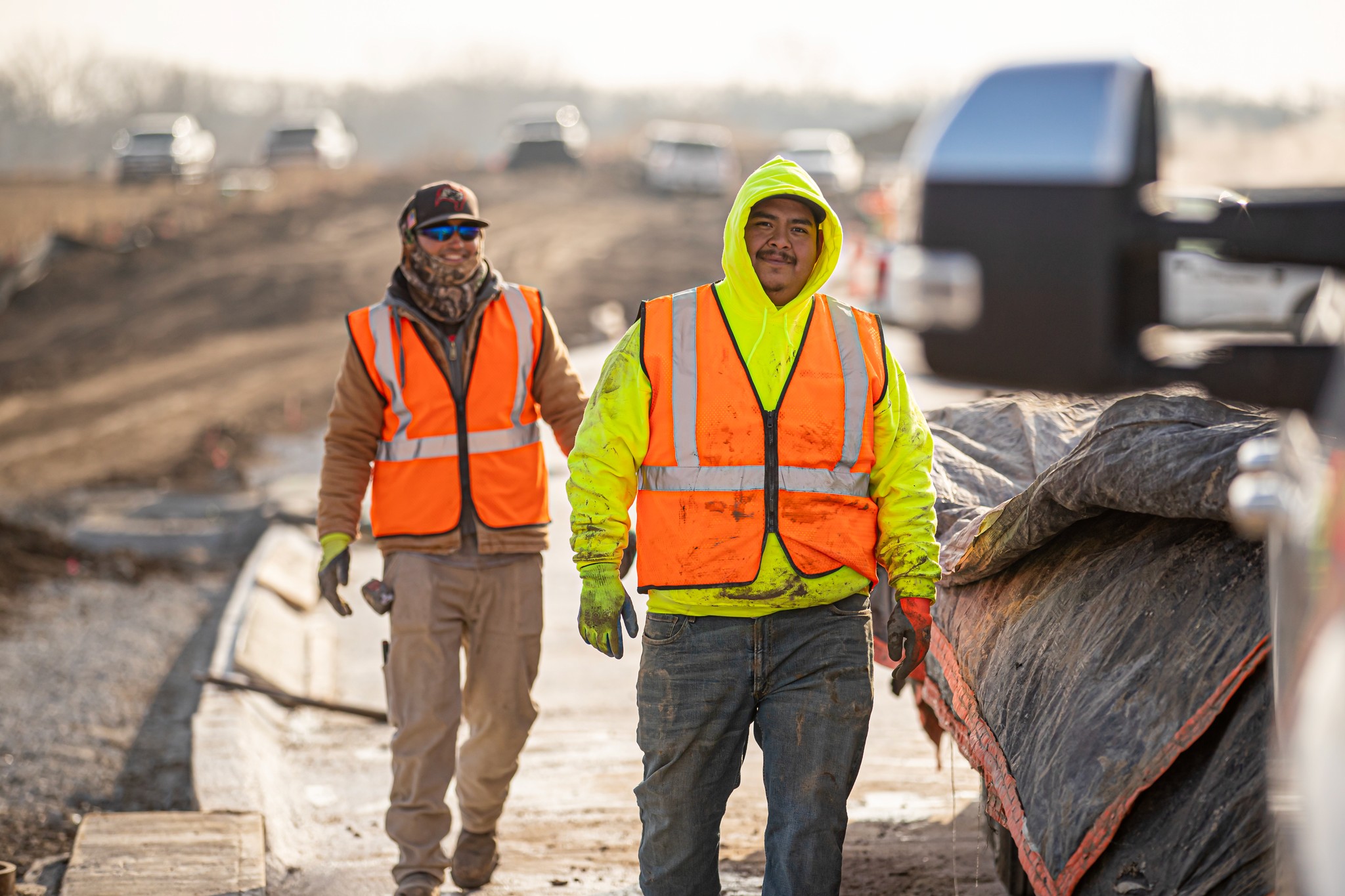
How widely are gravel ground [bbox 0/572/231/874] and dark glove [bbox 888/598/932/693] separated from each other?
11.3 ft

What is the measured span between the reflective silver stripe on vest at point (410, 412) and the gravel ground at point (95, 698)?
85.2 inches

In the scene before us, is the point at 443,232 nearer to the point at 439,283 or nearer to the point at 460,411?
the point at 439,283

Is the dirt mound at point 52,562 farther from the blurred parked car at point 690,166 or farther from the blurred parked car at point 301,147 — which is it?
the blurred parked car at point 301,147

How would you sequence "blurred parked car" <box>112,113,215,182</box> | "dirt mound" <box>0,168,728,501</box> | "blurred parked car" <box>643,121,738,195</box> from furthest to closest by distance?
"blurred parked car" <box>112,113,215,182</box>, "blurred parked car" <box>643,121,738,195</box>, "dirt mound" <box>0,168,728,501</box>

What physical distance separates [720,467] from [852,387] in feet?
1.29

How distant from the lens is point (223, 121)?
350ft

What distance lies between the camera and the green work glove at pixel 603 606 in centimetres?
369

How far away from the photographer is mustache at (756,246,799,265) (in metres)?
3.68

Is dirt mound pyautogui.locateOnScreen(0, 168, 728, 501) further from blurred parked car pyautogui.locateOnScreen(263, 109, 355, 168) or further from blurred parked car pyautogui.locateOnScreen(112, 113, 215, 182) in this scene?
blurred parked car pyautogui.locateOnScreen(263, 109, 355, 168)

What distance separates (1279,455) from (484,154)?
99.8 m

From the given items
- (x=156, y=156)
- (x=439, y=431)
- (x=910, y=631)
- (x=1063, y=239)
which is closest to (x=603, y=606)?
(x=910, y=631)

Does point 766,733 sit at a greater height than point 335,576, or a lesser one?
lesser

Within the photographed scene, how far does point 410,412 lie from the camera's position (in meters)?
4.82

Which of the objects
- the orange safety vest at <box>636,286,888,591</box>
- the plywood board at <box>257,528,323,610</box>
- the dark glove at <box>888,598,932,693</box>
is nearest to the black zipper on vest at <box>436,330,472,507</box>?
the orange safety vest at <box>636,286,888,591</box>
